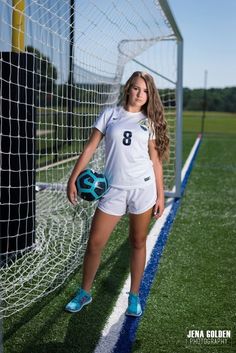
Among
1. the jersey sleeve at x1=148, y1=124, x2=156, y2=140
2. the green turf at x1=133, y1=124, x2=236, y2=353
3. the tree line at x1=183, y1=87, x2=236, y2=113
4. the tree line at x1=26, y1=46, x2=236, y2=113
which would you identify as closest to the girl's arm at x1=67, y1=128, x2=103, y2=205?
the jersey sleeve at x1=148, y1=124, x2=156, y2=140

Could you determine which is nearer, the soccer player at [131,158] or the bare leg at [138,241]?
the soccer player at [131,158]

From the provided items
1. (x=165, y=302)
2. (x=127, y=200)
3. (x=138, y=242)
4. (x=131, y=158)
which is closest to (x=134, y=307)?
(x=165, y=302)

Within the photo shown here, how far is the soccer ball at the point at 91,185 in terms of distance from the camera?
3.06 meters

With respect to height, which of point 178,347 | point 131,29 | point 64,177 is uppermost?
point 131,29

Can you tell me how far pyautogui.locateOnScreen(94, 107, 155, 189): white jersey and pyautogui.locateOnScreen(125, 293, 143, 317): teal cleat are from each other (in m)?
0.80

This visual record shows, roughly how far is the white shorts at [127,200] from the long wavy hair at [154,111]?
282 millimetres

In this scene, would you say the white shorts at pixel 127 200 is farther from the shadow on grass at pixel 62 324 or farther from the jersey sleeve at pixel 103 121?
the shadow on grass at pixel 62 324

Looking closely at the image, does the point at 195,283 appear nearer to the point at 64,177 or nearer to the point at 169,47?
the point at 64,177

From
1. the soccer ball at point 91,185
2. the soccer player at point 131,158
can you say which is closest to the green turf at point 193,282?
the soccer player at point 131,158

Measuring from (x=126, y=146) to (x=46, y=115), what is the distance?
3138mm

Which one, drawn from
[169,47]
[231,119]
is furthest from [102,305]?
[231,119]

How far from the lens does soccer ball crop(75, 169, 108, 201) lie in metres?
3.06

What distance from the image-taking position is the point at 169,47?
8.05 m

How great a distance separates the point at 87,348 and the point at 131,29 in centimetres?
443
